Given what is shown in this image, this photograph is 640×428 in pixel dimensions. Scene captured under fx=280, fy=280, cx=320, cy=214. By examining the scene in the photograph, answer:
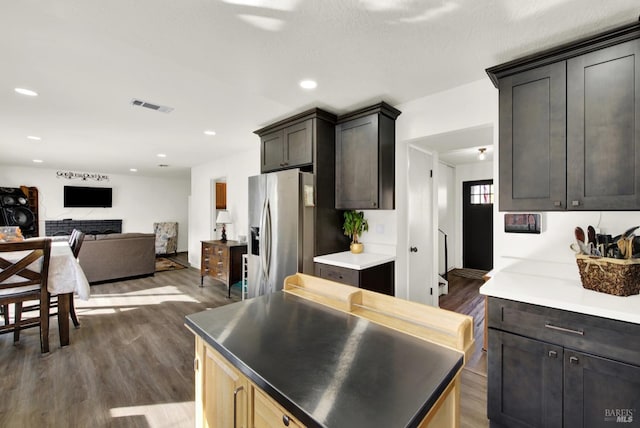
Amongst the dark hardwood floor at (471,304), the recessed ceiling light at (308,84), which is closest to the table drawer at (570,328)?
the dark hardwood floor at (471,304)

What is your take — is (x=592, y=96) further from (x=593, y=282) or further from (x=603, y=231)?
(x=593, y=282)

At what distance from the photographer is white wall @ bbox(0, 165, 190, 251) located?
22.7 ft

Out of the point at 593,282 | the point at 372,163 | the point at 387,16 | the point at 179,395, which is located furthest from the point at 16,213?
the point at 593,282

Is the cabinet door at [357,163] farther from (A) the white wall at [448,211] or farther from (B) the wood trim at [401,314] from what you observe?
(A) the white wall at [448,211]

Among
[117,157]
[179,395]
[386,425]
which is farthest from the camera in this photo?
[117,157]

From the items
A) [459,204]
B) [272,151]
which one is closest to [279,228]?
[272,151]

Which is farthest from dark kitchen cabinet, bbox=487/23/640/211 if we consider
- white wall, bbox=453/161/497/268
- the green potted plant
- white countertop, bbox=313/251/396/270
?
white wall, bbox=453/161/497/268

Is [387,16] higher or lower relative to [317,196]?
higher

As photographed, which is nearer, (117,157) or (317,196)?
(317,196)

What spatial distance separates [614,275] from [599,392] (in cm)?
58

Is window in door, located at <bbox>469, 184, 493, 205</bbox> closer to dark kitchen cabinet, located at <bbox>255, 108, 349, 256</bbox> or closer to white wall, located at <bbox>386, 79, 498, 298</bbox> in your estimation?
white wall, located at <bbox>386, 79, 498, 298</bbox>

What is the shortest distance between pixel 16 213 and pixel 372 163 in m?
8.49

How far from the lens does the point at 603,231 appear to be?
6.01ft

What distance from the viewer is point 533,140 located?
72.1 inches
